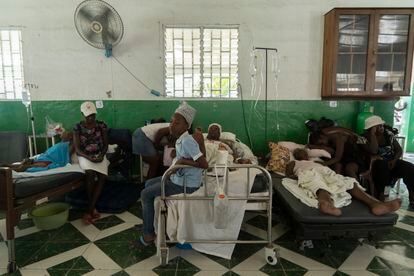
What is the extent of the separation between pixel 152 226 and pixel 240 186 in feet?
2.74

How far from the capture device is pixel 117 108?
4.10m

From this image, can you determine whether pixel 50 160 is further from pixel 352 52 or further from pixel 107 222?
pixel 352 52

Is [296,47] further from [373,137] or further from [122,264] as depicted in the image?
[122,264]

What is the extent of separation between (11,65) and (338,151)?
487 centimetres

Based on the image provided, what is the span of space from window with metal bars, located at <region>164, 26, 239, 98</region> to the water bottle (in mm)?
2428

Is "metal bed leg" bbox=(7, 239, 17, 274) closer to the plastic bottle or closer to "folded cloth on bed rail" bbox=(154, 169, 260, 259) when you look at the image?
"folded cloth on bed rail" bbox=(154, 169, 260, 259)

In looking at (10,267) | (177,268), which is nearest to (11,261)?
(10,267)

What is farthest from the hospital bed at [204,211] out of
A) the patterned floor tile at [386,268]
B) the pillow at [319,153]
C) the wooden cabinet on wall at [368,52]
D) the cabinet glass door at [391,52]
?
the cabinet glass door at [391,52]

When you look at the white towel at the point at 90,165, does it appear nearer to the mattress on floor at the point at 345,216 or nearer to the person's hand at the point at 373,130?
the mattress on floor at the point at 345,216

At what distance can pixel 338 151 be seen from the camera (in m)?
3.32

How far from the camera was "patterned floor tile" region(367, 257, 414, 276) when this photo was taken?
2020mm

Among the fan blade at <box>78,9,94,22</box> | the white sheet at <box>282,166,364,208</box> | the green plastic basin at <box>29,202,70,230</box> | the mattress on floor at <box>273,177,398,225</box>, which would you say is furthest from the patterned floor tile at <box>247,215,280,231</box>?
the fan blade at <box>78,9,94,22</box>

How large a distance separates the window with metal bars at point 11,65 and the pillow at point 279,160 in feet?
12.8

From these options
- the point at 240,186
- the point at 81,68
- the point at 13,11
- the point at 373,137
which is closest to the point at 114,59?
the point at 81,68
